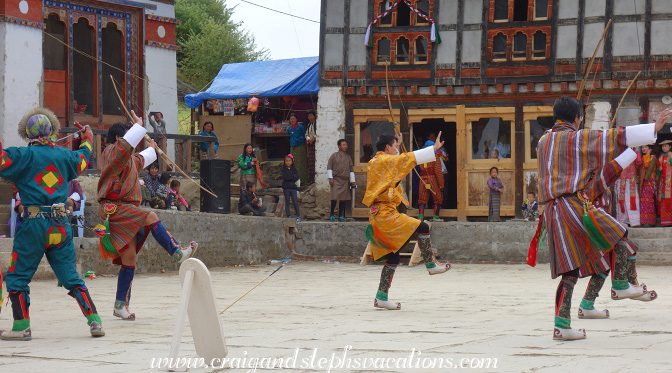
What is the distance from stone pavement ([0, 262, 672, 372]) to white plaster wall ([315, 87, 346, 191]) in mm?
8146

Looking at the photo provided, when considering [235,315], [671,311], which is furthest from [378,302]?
[671,311]

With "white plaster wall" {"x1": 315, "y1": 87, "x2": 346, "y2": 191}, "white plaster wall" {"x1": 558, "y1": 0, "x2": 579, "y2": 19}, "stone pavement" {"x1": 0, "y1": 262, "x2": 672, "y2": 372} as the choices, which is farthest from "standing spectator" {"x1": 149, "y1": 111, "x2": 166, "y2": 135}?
"white plaster wall" {"x1": 558, "y1": 0, "x2": 579, "y2": 19}

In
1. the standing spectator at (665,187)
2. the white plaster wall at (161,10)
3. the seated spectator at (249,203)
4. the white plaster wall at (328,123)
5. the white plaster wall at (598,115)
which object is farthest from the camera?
the white plaster wall at (328,123)

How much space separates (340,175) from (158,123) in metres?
3.78

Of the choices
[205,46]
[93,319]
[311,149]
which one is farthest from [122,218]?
[205,46]

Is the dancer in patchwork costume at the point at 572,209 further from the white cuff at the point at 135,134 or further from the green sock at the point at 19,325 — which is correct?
the green sock at the point at 19,325

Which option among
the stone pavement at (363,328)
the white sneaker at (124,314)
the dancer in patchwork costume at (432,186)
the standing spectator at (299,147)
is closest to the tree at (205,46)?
the standing spectator at (299,147)

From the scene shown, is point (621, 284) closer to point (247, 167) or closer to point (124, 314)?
point (124, 314)

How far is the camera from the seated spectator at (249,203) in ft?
58.1

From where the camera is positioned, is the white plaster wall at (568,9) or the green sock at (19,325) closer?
the green sock at (19,325)

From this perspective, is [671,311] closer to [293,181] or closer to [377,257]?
[377,257]

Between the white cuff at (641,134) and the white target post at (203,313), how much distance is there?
278 centimetres

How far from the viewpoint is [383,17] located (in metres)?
20.0

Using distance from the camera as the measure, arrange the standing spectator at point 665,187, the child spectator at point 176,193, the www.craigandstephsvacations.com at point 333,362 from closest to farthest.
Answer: the www.craigandstephsvacations.com at point 333,362 → the child spectator at point 176,193 → the standing spectator at point 665,187
